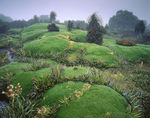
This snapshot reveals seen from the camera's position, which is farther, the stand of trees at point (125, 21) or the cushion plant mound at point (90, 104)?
the stand of trees at point (125, 21)

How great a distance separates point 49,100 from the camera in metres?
6.02

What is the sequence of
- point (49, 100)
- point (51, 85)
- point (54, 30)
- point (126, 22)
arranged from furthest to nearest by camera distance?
point (126, 22), point (54, 30), point (51, 85), point (49, 100)

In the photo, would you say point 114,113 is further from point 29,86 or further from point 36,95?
point 29,86

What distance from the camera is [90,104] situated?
5102mm

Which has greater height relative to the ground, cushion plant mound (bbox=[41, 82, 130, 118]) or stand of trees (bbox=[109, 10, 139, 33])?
stand of trees (bbox=[109, 10, 139, 33])

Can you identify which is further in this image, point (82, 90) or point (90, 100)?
point (82, 90)

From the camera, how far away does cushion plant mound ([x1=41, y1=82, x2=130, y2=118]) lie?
468 cm

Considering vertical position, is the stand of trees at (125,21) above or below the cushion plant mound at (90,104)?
above

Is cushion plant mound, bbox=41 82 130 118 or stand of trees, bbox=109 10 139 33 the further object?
stand of trees, bbox=109 10 139 33

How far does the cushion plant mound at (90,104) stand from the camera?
184 inches

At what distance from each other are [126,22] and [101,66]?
363ft

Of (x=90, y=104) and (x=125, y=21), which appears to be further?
(x=125, y=21)

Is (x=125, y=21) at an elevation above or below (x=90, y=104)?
above

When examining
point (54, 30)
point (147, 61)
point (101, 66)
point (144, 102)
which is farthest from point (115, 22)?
point (144, 102)
